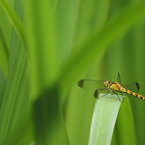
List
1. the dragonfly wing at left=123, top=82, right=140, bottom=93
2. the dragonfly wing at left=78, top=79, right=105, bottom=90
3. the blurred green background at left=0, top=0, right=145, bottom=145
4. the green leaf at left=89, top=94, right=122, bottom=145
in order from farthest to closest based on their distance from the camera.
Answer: the dragonfly wing at left=123, top=82, right=140, bottom=93
the dragonfly wing at left=78, top=79, right=105, bottom=90
the green leaf at left=89, top=94, right=122, bottom=145
the blurred green background at left=0, top=0, right=145, bottom=145

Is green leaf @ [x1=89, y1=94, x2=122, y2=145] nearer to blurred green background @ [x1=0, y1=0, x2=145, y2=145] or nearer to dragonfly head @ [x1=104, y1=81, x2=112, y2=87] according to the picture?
blurred green background @ [x1=0, y1=0, x2=145, y2=145]

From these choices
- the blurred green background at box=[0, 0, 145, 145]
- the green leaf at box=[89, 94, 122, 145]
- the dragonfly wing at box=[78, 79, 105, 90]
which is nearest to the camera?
the blurred green background at box=[0, 0, 145, 145]

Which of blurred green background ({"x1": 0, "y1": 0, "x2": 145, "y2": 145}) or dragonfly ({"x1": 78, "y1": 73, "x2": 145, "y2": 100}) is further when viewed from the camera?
dragonfly ({"x1": 78, "y1": 73, "x2": 145, "y2": 100})

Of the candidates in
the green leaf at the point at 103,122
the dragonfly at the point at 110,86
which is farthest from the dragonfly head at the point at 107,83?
the green leaf at the point at 103,122

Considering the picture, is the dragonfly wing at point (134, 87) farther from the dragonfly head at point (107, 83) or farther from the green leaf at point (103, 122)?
the green leaf at point (103, 122)

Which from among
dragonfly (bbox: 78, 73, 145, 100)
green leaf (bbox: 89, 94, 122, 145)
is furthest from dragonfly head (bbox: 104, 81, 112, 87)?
green leaf (bbox: 89, 94, 122, 145)

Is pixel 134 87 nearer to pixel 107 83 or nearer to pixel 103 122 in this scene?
pixel 107 83

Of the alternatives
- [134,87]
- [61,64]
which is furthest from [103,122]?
[134,87]
